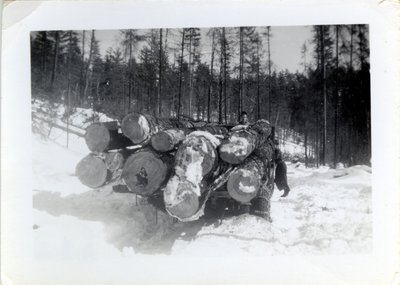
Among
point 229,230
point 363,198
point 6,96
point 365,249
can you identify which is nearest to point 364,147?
point 363,198

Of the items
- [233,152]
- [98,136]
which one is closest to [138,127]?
[98,136]

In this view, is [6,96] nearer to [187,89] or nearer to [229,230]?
[187,89]

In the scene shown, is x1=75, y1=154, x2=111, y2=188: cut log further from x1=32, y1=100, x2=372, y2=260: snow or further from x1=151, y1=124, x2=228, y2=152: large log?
x1=151, y1=124, x2=228, y2=152: large log

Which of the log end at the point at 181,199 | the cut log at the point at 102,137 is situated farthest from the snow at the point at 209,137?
the cut log at the point at 102,137

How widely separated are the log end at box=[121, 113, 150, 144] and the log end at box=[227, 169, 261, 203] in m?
0.76

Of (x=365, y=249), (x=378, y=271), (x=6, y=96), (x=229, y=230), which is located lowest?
(x=378, y=271)

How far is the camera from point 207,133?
2711mm

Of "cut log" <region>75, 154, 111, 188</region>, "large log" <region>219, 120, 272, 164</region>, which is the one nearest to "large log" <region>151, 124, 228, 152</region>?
"large log" <region>219, 120, 272, 164</region>

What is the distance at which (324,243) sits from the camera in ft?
9.51

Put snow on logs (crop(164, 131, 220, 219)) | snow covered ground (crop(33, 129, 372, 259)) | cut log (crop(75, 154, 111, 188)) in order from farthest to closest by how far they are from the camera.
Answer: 1. snow covered ground (crop(33, 129, 372, 259))
2. cut log (crop(75, 154, 111, 188))
3. snow on logs (crop(164, 131, 220, 219))

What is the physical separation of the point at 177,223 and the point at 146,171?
1.75 ft

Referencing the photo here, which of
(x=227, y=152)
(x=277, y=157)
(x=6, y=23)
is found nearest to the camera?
(x=227, y=152)

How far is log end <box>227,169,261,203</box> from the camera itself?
2.64 metres

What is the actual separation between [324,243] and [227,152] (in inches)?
46.5
